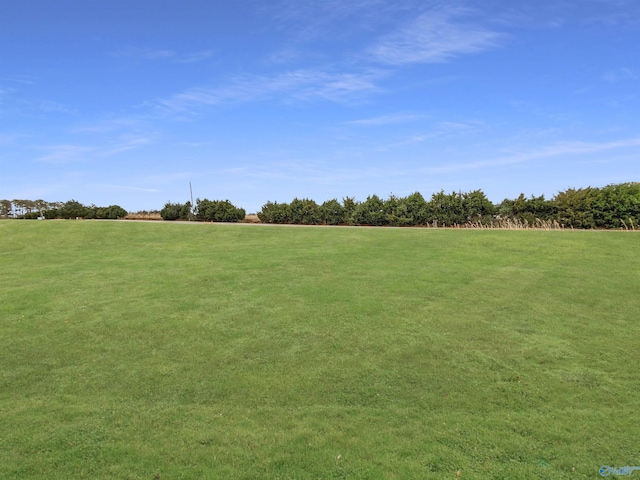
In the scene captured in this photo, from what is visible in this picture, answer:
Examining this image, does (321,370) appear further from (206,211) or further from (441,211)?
(206,211)

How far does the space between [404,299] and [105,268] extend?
26.2 ft

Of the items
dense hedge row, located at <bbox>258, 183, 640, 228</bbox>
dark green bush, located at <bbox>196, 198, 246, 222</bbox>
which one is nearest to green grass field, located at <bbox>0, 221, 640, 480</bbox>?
dense hedge row, located at <bbox>258, 183, 640, 228</bbox>

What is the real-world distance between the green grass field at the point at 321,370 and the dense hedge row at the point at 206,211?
13.1 metres

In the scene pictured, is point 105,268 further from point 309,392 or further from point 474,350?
point 474,350

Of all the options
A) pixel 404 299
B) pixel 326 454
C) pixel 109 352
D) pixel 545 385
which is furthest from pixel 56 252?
pixel 545 385

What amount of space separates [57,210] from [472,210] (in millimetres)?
25001

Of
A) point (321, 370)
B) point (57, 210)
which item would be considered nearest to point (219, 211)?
point (57, 210)

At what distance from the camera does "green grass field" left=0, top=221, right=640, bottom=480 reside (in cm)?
345

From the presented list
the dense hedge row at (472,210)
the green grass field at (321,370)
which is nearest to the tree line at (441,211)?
the dense hedge row at (472,210)

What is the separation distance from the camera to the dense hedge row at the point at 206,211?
2377cm

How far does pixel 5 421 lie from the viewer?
403 centimetres

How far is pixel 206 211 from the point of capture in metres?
24.0

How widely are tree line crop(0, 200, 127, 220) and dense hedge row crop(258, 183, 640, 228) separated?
34.7ft

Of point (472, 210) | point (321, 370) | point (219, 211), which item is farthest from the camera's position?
point (219, 211)
